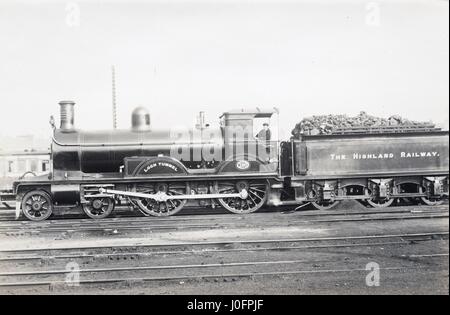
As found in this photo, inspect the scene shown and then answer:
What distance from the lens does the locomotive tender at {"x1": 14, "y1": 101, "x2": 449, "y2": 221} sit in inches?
478

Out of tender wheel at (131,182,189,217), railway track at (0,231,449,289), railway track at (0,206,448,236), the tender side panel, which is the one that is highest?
the tender side panel

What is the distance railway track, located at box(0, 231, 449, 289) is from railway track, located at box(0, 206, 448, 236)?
1.89 m

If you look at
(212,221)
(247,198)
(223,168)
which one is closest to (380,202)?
(247,198)

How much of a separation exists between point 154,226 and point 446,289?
6.43 meters

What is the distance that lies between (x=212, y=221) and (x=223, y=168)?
Result: 5.57 ft

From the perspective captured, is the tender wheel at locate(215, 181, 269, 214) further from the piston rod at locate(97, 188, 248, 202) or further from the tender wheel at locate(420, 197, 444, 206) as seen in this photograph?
the tender wheel at locate(420, 197, 444, 206)

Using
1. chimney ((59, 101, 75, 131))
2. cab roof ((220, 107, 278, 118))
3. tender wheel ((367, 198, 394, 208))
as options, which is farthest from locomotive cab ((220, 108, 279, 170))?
chimney ((59, 101, 75, 131))

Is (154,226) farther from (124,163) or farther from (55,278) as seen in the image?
(55,278)

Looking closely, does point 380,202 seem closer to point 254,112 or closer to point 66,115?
point 254,112

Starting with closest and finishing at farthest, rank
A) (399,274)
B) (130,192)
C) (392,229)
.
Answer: (399,274) < (392,229) < (130,192)

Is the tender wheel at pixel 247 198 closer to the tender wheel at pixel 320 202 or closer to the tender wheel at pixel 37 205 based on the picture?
the tender wheel at pixel 320 202

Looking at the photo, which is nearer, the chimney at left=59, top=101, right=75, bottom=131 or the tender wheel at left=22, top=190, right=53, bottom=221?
the tender wheel at left=22, top=190, right=53, bottom=221
